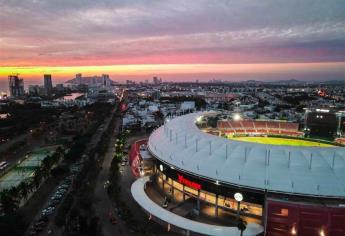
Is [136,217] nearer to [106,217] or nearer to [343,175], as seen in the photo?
[106,217]

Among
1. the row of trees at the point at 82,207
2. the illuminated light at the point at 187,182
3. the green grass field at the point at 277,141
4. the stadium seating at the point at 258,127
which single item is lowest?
the row of trees at the point at 82,207

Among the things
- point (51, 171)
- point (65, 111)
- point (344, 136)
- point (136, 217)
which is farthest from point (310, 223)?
point (65, 111)

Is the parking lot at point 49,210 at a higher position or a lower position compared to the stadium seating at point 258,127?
lower

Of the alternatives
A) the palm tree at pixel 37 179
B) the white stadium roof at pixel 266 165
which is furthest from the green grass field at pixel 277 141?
the palm tree at pixel 37 179

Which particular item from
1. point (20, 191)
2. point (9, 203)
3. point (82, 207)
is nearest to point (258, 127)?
point (82, 207)

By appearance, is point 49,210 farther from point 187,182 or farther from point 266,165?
point 266,165

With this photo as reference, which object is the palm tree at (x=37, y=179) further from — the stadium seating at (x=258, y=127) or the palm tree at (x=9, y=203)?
the stadium seating at (x=258, y=127)

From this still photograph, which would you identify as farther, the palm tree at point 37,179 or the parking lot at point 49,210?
the palm tree at point 37,179

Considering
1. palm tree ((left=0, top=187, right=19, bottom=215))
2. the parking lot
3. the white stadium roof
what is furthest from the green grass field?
palm tree ((left=0, top=187, right=19, bottom=215))

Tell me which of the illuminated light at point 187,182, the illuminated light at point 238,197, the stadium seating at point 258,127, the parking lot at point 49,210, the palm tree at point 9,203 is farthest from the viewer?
the stadium seating at point 258,127
